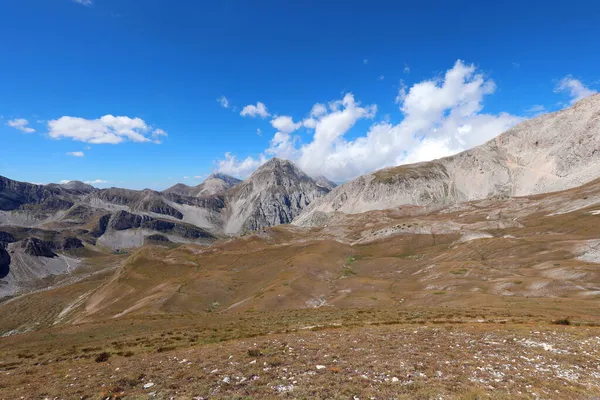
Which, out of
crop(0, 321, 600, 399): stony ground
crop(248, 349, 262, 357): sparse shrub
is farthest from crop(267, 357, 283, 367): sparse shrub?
crop(248, 349, 262, 357): sparse shrub

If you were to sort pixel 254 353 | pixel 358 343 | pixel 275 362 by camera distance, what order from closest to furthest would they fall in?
1. pixel 275 362
2. pixel 254 353
3. pixel 358 343

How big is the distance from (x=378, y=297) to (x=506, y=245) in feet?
229

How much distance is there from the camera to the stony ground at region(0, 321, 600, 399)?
14.8 meters

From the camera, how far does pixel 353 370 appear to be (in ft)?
58.1

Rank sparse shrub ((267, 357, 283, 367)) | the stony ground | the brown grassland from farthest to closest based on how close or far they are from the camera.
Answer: sparse shrub ((267, 357, 283, 367))
the brown grassland
the stony ground

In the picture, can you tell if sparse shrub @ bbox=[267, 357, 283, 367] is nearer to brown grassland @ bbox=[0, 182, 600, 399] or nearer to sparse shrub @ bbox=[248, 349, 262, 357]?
brown grassland @ bbox=[0, 182, 600, 399]

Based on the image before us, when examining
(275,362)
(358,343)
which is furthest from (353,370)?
(358,343)

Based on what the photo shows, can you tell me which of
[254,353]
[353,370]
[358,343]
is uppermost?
[353,370]

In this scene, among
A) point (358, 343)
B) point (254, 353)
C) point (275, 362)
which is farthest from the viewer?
point (358, 343)

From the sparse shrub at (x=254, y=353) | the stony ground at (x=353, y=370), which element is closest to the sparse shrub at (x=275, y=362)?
the stony ground at (x=353, y=370)

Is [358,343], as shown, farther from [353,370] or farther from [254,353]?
[254,353]

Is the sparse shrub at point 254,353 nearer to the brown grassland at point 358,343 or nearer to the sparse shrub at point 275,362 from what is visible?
the brown grassland at point 358,343

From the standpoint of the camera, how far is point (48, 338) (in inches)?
1903

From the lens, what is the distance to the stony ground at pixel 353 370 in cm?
1484
